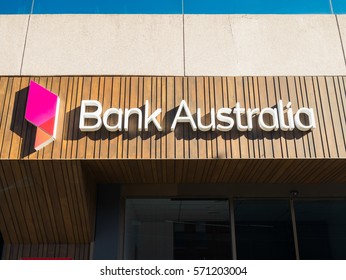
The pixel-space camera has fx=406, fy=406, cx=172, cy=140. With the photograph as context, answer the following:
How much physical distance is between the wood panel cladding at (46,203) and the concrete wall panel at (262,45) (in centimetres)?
275

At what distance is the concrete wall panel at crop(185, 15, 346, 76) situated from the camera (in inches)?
283

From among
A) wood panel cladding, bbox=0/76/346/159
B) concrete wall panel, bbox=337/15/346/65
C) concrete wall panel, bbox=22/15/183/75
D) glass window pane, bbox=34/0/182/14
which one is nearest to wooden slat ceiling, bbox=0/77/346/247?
wood panel cladding, bbox=0/76/346/159

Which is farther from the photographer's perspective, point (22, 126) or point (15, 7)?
point (15, 7)

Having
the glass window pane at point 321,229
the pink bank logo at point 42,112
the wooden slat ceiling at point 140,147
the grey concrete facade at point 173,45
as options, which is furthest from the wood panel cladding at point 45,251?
the glass window pane at point 321,229

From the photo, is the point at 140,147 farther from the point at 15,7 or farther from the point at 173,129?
the point at 15,7

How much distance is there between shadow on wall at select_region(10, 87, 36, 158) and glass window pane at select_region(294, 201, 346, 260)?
5065mm

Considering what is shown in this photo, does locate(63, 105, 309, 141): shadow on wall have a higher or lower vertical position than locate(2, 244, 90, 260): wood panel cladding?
higher

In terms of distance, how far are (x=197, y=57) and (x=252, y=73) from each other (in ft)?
3.33

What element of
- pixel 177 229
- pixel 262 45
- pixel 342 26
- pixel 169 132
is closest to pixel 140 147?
pixel 169 132

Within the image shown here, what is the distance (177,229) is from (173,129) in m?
2.42

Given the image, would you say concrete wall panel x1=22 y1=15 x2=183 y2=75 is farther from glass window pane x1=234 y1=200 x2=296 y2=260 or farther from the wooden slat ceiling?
glass window pane x1=234 y1=200 x2=296 y2=260

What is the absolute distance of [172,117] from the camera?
21.1ft

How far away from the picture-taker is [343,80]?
6.73 metres

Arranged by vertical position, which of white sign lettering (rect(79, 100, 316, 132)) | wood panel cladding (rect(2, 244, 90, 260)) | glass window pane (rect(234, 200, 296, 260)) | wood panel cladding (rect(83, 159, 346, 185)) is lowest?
wood panel cladding (rect(2, 244, 90, 260))
